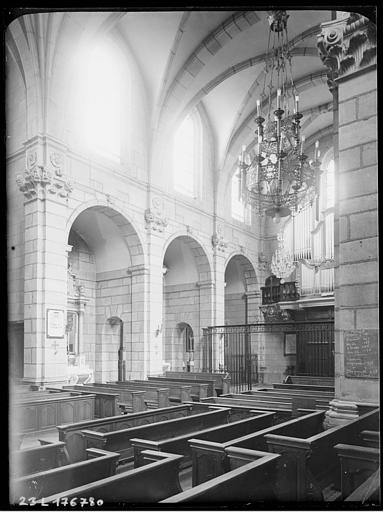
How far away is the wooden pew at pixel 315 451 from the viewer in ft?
14.7

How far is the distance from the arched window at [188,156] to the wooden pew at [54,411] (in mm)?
8951

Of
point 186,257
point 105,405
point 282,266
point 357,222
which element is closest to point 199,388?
point 105,405

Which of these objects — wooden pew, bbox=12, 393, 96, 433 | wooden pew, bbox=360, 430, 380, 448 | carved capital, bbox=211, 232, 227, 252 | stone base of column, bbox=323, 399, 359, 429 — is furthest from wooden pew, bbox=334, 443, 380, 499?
carved capital, bbox=211, 232, 227, 252

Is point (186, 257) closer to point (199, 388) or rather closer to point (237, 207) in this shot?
point (237, 207)

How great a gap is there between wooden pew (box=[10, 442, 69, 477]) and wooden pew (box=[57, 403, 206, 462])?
171 mm

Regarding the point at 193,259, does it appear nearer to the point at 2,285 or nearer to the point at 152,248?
the point at 152,248

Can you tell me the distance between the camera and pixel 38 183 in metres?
10.8

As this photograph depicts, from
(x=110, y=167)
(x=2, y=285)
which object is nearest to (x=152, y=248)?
(x=110, y=167)

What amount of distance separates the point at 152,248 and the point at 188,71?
5076mm

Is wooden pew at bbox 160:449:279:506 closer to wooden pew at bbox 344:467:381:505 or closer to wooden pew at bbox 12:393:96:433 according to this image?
wooden pew at bbox 344:467:381:505

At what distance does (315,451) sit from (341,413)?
71 centimetres

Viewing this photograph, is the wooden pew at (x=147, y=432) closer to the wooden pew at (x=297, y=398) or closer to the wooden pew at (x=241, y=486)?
the wooden pew at (x=297, y=398)

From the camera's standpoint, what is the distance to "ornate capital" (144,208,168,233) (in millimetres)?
14125

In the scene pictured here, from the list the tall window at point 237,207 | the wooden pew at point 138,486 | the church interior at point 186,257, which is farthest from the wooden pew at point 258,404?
the tall window at point 237,207
